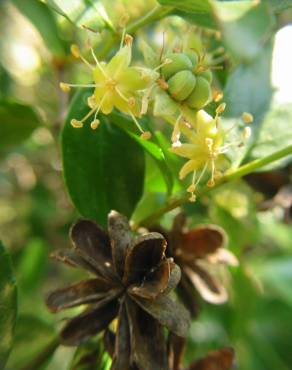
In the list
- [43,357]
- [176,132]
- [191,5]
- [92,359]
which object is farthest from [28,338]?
[191,5]

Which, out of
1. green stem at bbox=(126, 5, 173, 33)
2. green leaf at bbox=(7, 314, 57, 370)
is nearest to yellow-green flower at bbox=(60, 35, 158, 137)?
green stem at bbox=(126, 5, 173, 33)

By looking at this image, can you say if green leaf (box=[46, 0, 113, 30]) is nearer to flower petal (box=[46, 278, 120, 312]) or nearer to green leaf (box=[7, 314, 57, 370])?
flower petal (box=[46, 278, 120, 312])

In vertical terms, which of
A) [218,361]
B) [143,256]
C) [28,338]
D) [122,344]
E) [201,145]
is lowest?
[218,361]

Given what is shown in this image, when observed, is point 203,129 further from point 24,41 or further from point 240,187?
point 24,41

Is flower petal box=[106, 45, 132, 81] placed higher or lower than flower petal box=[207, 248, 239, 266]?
higher

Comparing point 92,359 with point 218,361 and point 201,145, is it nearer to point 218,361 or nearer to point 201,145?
point 218,361

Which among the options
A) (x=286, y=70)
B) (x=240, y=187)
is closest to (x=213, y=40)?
(x=286, y=70)
